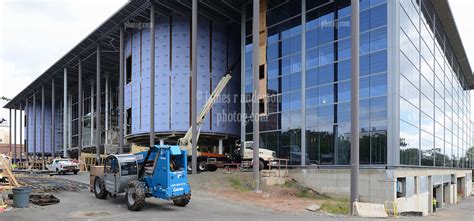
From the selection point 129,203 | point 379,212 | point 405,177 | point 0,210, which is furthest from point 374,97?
point 0,210

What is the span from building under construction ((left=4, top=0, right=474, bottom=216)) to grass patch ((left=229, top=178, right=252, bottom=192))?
204 inches

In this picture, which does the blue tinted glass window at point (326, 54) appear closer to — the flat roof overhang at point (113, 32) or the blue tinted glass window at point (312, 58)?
the blue tinted glass window at point (312, 58)

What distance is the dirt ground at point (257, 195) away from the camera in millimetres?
19812

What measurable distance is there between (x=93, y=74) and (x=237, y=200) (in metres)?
54.6

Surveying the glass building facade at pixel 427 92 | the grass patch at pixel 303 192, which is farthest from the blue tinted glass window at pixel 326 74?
the grass patch at pixel 303 192

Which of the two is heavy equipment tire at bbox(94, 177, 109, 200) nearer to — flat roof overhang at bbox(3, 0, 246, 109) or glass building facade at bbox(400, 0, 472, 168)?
glass building facade at bbox(400, 0, 472, 168)

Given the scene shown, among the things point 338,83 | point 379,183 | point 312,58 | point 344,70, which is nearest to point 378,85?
point 344,70

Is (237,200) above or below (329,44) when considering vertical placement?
below

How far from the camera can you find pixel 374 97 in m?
27.5

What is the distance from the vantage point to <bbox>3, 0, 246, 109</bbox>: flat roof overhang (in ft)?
133

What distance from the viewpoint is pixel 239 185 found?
25.8m

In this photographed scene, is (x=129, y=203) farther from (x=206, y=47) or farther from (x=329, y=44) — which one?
(x=206, y=47)

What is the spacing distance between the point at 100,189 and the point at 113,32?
33002 mm

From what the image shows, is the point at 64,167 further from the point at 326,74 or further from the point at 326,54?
the point at 326,54
